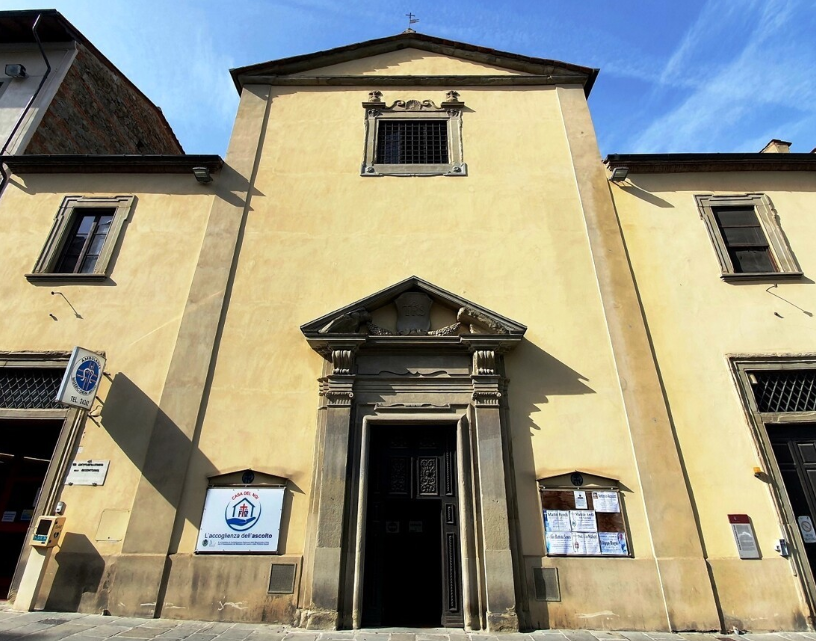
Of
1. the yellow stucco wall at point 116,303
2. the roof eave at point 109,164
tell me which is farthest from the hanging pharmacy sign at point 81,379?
the roof eave at point 109,164

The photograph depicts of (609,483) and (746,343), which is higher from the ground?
(746,343)

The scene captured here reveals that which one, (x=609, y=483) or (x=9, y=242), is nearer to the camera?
(x=609, y=483)

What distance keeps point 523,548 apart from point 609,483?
1588 mm

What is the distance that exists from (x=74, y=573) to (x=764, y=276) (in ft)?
38.9

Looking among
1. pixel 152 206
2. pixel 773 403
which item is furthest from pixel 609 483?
pixel 152 206

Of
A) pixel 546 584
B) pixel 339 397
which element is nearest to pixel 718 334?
pixel 546 584

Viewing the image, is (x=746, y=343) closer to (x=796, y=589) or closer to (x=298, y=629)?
(x=796, y=589)

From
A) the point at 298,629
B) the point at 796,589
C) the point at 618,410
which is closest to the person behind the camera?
the point at 298,629

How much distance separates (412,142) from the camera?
10883 millimetres

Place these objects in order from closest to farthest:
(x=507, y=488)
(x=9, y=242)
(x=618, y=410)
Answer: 1. (x=507, y=488)
2. (x=618, y=410)
3. (x=9, y=242)

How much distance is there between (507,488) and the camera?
7.18 meters

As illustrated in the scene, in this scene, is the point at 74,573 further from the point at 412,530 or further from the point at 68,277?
the point at 68,277

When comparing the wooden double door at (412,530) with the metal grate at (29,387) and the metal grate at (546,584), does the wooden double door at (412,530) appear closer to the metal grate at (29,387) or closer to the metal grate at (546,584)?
the metal grate at (546,584)

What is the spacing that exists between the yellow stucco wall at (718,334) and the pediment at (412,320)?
9.49 feet
